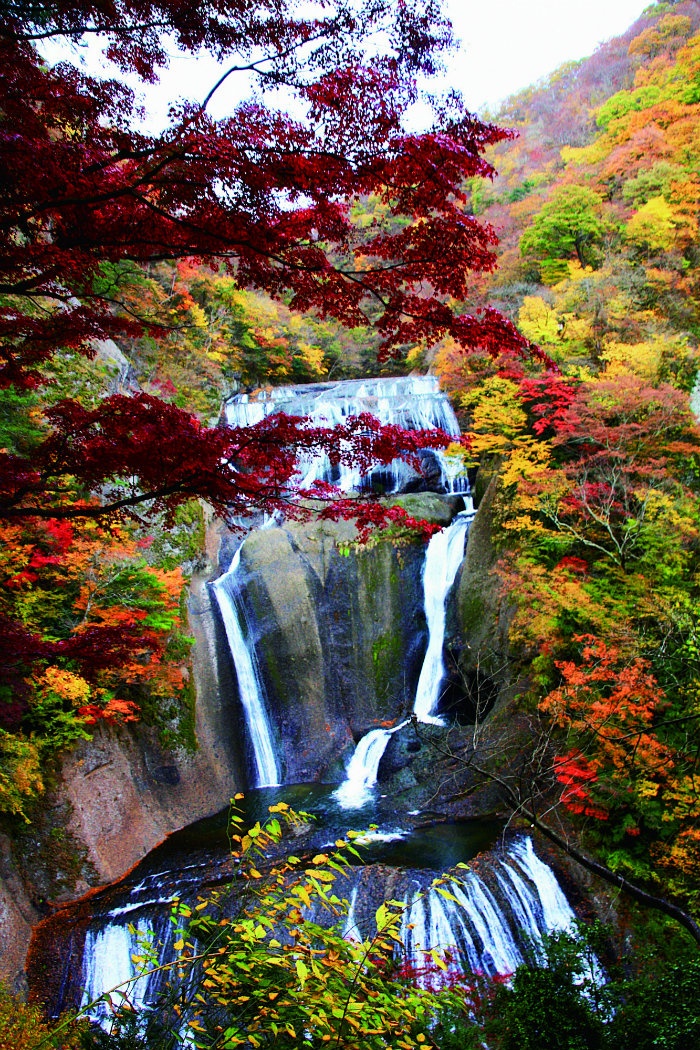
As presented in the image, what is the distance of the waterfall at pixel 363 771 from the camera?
1004 centimetres

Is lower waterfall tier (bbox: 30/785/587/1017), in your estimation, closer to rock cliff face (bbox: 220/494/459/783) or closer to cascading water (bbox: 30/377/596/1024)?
cascading water (bbox: 30/377/596/1024)

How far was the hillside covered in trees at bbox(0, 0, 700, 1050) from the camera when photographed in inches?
102

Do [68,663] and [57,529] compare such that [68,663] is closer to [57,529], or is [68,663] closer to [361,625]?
[57,529]

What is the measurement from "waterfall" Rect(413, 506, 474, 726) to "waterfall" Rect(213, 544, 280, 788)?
12.1 ft

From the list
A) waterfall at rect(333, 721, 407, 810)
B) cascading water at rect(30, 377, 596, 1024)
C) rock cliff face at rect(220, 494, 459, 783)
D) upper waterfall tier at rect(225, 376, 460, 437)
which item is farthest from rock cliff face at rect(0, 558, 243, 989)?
upper waterfall tier at rect(225, 376, 460, 437)

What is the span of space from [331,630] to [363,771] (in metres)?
3.52

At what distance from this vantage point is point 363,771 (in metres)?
11.2

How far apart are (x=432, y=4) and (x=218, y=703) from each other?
1208 cm

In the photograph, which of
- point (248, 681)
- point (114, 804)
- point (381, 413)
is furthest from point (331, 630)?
point (381, 413)

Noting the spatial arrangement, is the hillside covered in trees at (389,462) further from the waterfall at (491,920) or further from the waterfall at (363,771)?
the waterfall at (363,771)

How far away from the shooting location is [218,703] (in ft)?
39.2

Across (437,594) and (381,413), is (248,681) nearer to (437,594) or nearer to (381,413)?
(437,594)

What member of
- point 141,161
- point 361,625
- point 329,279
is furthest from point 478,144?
point 361,625

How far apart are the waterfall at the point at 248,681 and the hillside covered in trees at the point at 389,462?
117 cm
